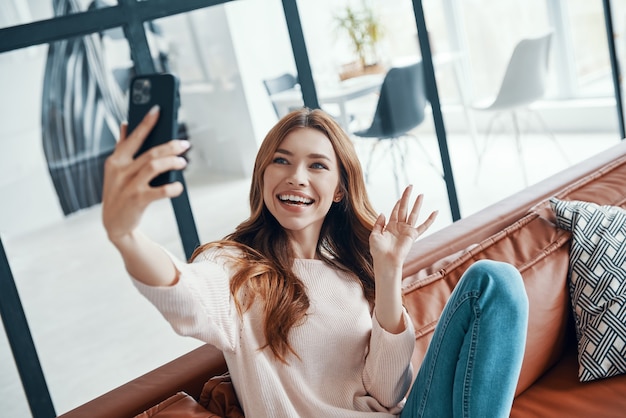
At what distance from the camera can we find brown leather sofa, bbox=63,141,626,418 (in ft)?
4.64

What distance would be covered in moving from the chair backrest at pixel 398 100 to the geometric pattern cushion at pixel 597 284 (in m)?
1.20

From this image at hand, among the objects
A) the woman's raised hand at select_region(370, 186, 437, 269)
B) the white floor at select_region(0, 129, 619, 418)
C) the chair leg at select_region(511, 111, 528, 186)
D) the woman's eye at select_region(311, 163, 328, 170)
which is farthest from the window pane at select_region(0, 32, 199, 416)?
the chair leg at select_region(511, 111, 528, 186)

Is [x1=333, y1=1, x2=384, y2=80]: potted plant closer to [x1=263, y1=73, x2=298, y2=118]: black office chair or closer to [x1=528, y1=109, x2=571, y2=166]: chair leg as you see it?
[x1=263, y1=73, x2=298, y2=118]: black office chair

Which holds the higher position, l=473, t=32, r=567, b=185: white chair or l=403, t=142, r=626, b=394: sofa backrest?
l=473, t=32, r=567, b=185: white chair

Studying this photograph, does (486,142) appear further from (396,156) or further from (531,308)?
(531,308)

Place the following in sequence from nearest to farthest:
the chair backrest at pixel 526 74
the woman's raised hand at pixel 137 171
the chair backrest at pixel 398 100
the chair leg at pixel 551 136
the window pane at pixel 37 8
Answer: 1. the woman's raised hand at pixel 137 171
2. the window pane at pixel 37 8
3. the chair backrest at pixel 398 100
4. the chair backrest at pixel 526 74
5. the chair leg at pixel 551 136

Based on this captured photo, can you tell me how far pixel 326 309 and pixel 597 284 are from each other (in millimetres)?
674

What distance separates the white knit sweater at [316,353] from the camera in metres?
1.29

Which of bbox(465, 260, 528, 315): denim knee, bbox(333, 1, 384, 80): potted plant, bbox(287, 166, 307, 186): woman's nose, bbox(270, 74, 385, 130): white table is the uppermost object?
bbox(333, 1, 384, 80): potted plant

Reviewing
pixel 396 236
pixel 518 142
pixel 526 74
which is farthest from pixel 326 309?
pixel 526 74

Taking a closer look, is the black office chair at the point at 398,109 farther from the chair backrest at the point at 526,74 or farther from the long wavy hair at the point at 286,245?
the long wavy hair at the point at 286,245

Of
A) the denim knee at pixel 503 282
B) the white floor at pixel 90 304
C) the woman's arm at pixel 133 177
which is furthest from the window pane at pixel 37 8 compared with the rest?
the denim knee at pixel 503 282

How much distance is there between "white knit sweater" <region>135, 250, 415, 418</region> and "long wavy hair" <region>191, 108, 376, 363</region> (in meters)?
0.03

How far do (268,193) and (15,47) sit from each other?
3.32 ft
